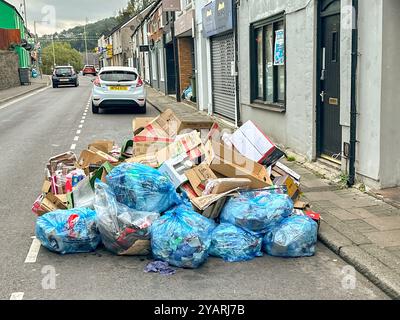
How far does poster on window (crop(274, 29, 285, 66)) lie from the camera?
9.45 metres

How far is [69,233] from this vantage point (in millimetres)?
4809

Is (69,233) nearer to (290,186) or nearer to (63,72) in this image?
(290,186)

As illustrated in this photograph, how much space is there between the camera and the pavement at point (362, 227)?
421 cm

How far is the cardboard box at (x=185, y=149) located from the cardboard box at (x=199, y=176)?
1.44 feet

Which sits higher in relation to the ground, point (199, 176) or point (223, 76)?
point (223, 76)

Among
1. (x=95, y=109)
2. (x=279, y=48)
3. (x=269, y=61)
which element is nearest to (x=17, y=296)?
(x=279, y=48)

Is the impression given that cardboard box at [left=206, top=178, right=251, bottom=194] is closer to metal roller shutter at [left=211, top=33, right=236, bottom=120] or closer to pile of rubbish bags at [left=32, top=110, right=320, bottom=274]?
pile of rubbish bags at [left=32, top=110, right=320, bottom=274]

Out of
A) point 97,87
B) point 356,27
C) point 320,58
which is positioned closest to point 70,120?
point 97,87

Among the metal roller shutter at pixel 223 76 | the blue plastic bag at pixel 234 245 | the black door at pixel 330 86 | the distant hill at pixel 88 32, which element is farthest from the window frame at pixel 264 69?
the distant hill at pixel 88 32

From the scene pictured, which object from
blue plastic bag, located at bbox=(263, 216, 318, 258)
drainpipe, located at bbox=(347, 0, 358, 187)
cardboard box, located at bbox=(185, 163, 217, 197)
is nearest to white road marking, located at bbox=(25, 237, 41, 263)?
cardboard box, located at bbox=(185, 163, 217, 197)

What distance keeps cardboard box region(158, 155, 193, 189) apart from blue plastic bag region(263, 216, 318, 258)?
115 cm

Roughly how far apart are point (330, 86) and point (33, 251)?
16.2 ft

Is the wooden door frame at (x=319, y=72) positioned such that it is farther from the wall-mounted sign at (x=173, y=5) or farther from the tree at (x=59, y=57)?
the tree at (x=59, y=57)
